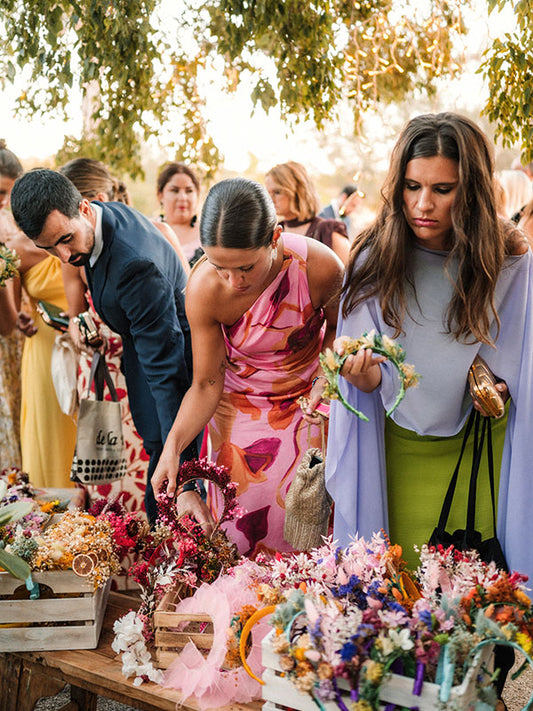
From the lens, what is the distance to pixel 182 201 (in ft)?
15.5

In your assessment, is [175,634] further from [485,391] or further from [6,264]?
[6,264]

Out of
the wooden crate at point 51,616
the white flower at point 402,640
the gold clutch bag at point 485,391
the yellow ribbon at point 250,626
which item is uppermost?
the gold clutch bag at point 485,391

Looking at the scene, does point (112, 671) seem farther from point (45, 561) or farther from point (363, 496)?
point (363, 496)

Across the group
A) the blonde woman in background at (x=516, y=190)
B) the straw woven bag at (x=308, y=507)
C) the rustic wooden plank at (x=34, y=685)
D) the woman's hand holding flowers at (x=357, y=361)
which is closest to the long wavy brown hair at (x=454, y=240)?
the woman's hand holding flowers at (x=357, y=361)

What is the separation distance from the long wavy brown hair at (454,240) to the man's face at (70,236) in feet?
3.23

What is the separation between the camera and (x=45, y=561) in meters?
2.01

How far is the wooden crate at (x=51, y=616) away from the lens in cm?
199

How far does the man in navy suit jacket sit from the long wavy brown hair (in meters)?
0.77

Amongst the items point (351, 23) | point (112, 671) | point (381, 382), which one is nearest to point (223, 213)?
point (381, 382)

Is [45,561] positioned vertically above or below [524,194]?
below

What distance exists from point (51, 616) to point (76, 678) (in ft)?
0.56

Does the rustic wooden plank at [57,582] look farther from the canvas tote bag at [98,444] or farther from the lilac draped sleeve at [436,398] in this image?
the canvas tote bag at [98,444]

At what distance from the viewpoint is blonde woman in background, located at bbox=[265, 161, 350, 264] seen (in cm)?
444

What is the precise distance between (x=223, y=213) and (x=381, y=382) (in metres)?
0.58
